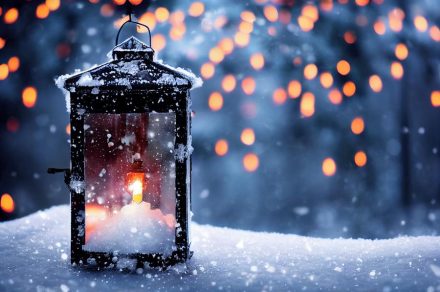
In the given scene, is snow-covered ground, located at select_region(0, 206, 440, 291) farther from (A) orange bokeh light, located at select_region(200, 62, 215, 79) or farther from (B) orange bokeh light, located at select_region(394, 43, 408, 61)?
(B) orange bokeh light, located at select_region(394, 43, 408, 61)

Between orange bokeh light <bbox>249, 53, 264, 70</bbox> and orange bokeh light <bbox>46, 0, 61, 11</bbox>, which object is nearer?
orange bokeh light <bbox>249, 53, 264, 70</bbox>

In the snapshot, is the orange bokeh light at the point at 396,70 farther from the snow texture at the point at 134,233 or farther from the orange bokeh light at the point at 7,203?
the orange bokeh light at the point at 7,203

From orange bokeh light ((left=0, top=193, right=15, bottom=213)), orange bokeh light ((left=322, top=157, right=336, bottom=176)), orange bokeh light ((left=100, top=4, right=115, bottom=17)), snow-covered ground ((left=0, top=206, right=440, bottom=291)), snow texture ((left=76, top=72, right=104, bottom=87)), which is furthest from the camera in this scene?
orange bokeh light ((left=0, top=193, right=15, bottom=213))

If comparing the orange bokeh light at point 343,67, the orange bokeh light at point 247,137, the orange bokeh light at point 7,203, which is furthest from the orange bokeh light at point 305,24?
the orange bokeh light at point 7,203

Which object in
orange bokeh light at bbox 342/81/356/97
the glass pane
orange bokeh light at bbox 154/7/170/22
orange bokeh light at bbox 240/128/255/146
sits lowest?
the glass pane

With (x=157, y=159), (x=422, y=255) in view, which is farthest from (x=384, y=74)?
(x=157, y=159)

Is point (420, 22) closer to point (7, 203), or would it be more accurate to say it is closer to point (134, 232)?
point (134, 232)

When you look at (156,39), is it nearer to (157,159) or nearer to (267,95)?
(267,95)

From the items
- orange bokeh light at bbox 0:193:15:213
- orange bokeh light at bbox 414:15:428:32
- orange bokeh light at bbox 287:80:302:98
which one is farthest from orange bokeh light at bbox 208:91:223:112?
orange bokeh light at bbox 0:193:15:213
